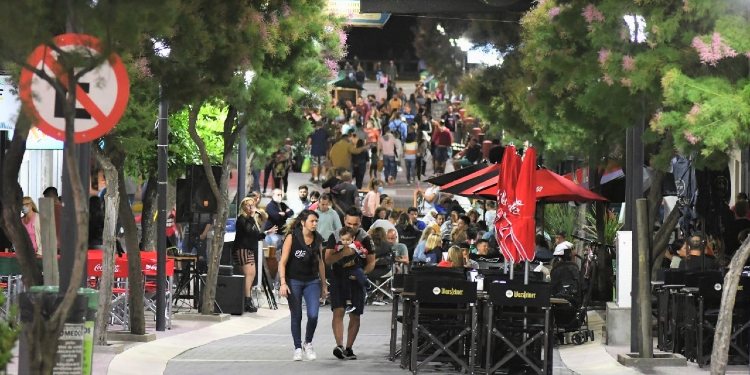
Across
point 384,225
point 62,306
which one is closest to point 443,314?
point 62,306

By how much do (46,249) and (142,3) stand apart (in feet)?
7.22

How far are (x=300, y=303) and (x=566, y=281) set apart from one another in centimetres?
466

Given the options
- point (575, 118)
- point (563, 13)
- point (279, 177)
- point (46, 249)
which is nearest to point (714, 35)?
point (563, 13)

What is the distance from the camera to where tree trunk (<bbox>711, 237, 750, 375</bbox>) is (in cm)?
1367

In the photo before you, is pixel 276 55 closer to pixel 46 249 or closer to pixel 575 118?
pixel 575 118

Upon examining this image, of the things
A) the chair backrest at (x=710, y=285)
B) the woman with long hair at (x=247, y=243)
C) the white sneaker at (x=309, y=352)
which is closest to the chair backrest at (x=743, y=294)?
the chair backrest at (x=710, y=285)

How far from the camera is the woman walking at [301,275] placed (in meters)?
18.4

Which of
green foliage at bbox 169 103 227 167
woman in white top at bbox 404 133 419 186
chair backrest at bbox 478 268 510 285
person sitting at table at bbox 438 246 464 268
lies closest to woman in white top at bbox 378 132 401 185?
woman in white top at bbox 404 133 419 186

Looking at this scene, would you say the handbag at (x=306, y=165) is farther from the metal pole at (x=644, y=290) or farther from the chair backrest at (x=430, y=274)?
the metal pole at (x=644, y=290)

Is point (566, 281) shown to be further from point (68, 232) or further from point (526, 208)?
point (68, 232)

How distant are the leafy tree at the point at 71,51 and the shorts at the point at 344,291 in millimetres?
7865

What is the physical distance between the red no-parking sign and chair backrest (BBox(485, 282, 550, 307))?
658 cm

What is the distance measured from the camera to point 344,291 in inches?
738

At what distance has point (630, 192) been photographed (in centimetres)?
1873
